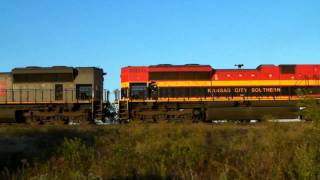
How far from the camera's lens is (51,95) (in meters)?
25.9

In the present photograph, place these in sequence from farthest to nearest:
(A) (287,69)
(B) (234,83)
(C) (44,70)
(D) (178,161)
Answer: (C) (44,70) < (A) (287,69) < (B) (234,83) < (D) (178,161)

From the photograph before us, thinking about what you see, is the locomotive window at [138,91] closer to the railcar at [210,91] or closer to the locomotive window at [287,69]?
the railcar at [210,91]

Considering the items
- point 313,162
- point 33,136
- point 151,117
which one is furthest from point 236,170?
point 151,117

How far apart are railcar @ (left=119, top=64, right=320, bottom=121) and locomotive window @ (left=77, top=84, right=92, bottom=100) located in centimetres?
195

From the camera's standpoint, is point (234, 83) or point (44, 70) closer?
point (234, 83)

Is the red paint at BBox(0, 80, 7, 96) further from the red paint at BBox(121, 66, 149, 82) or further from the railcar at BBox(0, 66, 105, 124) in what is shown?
the red paint at BBox(121, 66, 149, 82)

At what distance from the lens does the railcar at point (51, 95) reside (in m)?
24.9

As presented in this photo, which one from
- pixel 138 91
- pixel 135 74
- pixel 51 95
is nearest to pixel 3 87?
pixel 51 95

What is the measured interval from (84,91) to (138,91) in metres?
3.19

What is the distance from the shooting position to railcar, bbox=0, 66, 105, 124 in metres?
24.9

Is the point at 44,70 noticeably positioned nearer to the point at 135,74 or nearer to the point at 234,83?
the point at 135,74

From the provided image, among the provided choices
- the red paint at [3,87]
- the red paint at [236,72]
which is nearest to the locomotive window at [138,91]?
the red paint at [236,72]

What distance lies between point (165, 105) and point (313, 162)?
1804 cm

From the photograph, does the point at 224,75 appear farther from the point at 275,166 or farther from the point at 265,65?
the point at 275,166
